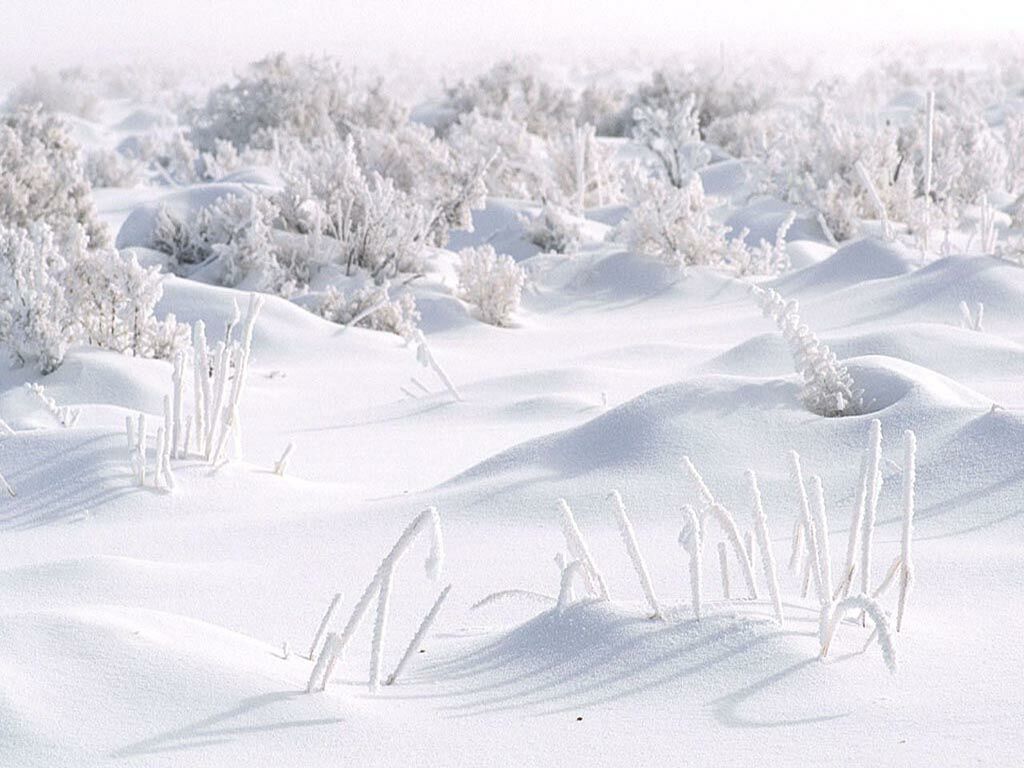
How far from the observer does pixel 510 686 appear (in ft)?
7.31

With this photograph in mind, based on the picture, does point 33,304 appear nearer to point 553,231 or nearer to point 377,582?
point 377,582

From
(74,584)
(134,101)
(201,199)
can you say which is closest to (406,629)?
(74,584)

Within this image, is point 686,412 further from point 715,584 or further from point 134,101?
point 134,101


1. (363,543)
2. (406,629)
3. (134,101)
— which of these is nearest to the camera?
(406,629)

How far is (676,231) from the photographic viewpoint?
8812 millimetres

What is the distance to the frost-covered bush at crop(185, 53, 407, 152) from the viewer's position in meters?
16.1

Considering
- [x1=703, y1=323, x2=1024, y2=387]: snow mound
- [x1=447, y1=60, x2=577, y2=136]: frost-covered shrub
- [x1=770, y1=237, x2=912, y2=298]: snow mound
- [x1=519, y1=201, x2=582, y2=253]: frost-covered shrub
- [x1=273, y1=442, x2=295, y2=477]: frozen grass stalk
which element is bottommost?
[x1=447, y1=60, x2=577, y2=136]: frost-covered shrub

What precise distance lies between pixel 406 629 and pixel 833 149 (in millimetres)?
8155

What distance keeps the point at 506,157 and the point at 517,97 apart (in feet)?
20.1

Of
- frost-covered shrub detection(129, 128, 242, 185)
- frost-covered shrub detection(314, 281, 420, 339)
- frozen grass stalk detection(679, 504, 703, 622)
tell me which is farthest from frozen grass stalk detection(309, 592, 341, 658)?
frost-covered shrub detection(129, 128, 242, 185)

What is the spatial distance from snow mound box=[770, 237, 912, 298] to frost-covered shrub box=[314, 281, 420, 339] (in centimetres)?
211

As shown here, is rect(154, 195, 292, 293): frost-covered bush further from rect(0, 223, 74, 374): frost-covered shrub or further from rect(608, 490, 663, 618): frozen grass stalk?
rect(608, 490, 663, 618): frozen grass stalk

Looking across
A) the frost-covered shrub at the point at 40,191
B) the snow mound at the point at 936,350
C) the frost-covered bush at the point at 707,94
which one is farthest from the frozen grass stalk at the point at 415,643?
the frost-covered bush at the point at 707,94

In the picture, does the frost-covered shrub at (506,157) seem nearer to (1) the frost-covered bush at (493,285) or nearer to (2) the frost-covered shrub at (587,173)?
(2) the frost-covered shrub at (587,173)
